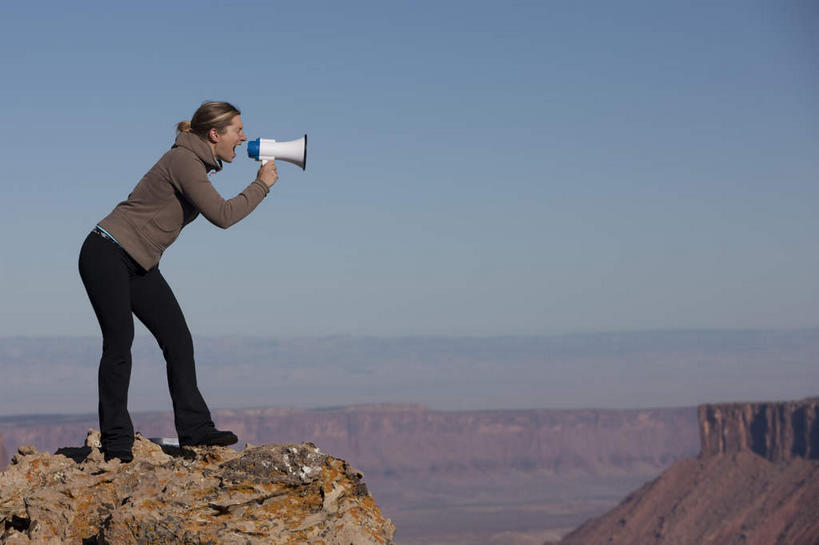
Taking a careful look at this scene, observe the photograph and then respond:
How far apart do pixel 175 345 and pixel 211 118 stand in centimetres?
162

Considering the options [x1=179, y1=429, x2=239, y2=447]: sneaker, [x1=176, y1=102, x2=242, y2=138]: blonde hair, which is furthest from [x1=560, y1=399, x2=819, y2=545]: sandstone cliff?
[x1=176, y1=102, x2=242, y2=138]: blonde hair

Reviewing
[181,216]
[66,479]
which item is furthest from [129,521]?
[181,216]

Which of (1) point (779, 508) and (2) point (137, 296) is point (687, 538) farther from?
(2) point (137, 296)

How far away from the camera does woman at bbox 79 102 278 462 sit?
25.0 ft

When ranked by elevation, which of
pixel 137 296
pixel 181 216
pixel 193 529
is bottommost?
pixel 193 529

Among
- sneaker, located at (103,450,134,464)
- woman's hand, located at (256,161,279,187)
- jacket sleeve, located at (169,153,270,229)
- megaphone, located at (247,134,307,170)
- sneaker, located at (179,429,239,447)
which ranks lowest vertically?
sneaker, located at (103,450,134,464)

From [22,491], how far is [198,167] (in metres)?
2.52

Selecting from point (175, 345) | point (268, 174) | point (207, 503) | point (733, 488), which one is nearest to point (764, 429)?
point (733, 488)

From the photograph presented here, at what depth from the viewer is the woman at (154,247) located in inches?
300

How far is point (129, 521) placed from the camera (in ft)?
21.7

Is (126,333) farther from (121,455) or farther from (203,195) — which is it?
(203,195)

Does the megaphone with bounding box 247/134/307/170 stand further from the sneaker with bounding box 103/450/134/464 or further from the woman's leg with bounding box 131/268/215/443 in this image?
the sneaker with bounding box 103/450/134/464

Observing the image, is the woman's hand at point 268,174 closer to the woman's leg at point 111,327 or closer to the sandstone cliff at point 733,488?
the woman's leg at point 111,327

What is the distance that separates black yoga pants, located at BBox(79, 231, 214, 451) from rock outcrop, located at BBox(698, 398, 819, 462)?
159470mm
